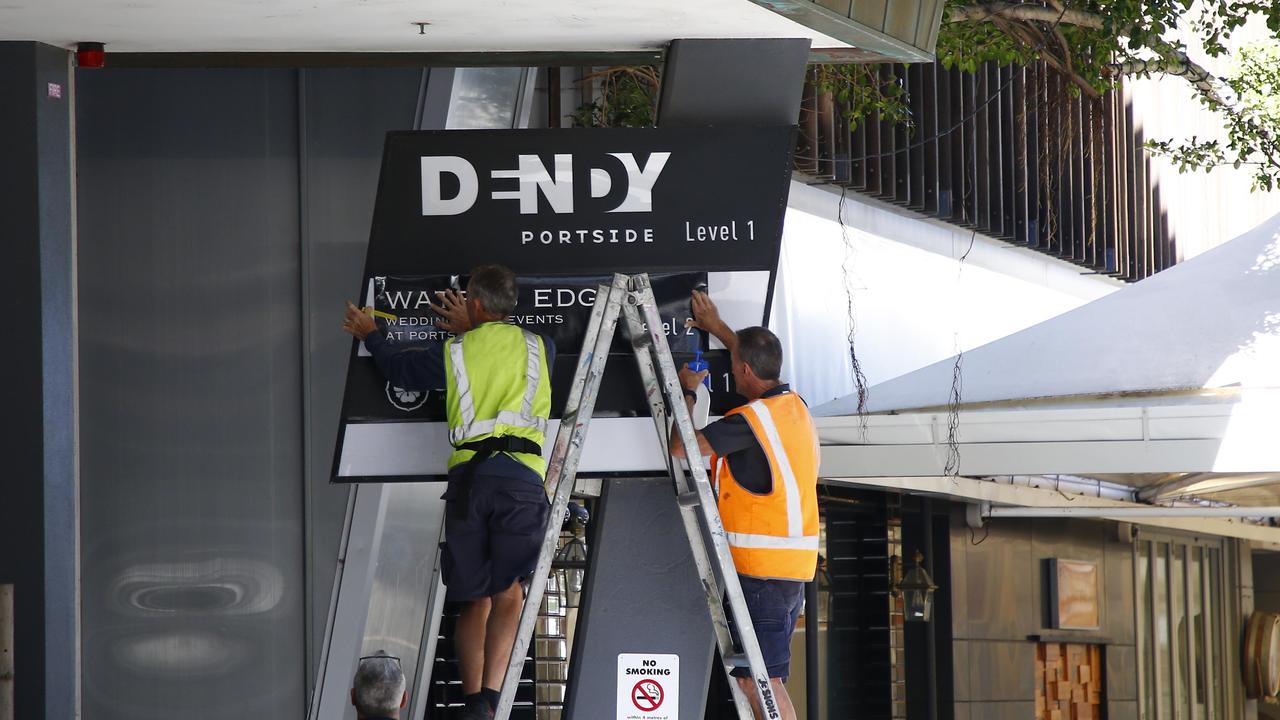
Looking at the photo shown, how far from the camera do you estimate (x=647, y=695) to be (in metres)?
5.61

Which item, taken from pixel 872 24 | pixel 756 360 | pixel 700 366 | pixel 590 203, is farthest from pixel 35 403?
pixel 872 24

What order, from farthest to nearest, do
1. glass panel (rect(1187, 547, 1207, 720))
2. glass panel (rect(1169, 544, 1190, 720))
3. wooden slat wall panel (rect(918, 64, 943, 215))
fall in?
glass panel (rect(1187, 547, 1207, 720)) → glass panel (rect(1169, 544, 1190, 720)) → wooden slat wall panel (rect(918, 64, 943, 215))

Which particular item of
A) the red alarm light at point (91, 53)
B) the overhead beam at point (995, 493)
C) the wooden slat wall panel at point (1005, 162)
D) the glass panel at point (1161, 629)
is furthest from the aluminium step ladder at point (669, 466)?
the glass panel at point (1161, 629)

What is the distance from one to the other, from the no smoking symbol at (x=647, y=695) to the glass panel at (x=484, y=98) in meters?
2.99

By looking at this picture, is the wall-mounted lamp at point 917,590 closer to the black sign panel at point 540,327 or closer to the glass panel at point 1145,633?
the glass panel at point 1145,633

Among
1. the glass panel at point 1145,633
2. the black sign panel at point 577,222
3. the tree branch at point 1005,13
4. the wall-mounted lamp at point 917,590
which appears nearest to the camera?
the black sign panel at point 577,222

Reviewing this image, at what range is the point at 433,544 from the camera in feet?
25.6

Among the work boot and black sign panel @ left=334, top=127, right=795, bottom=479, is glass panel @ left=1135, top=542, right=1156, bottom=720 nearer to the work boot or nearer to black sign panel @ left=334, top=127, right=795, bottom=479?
black sign panel @ left=334, top=127, right=795, bottom=479

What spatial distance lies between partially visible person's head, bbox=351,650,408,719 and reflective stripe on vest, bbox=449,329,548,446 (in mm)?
1039

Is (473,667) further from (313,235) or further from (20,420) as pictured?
(313,235)

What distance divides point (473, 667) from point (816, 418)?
3879 mm

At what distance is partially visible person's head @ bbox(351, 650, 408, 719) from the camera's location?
14.1ft

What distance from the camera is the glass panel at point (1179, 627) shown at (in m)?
20.5

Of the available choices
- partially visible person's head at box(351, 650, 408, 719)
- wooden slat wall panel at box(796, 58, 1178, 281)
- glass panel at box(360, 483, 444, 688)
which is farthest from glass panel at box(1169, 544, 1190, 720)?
partially visible person's head at box(351, 650, 408, 719)
